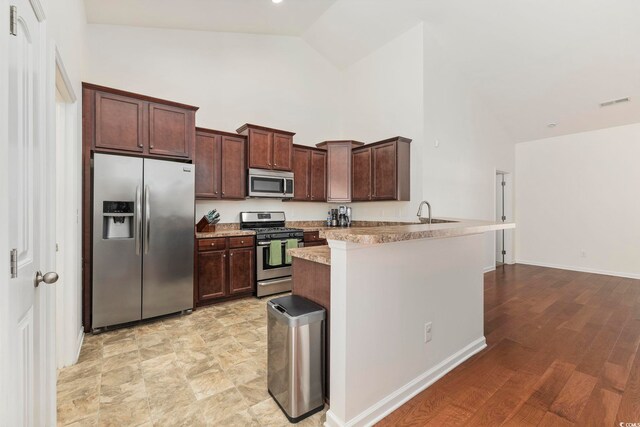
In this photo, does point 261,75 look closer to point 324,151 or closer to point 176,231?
point 324,151

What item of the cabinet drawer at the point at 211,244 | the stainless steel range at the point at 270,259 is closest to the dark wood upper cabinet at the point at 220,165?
the stainless steel range at the point at 270,259

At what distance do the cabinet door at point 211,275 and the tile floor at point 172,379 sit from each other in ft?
1.83

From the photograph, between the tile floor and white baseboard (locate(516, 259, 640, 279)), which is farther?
white baseboard (locate(516, 259, 640, 279))

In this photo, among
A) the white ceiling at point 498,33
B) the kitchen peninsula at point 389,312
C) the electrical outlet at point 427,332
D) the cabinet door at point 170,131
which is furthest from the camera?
the white ceiling at point 498,33

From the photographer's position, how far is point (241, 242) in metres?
3.84

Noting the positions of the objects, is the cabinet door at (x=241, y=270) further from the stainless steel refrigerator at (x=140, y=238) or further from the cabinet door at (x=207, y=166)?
the cabinet door at (x=207, y=166)

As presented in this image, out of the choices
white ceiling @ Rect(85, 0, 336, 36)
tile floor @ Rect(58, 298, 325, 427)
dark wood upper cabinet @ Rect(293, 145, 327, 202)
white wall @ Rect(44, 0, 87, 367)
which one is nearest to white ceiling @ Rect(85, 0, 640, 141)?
white ceiling @ Rect(85, 0, 336, 36)

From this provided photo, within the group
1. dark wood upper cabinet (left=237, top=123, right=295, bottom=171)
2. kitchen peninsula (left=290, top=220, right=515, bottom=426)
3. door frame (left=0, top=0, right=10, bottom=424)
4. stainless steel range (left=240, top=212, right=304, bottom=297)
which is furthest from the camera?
dark wood upper cabinet (left=237, top=123, right=295, bottom=171)

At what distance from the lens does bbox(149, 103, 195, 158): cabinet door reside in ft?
10.2

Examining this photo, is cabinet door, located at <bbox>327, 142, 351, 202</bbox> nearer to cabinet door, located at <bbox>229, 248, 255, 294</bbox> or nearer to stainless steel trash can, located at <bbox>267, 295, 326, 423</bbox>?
cabinet door, located at <bbox>229, 248, 255, 294</bbox>

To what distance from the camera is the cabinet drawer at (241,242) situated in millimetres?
3766

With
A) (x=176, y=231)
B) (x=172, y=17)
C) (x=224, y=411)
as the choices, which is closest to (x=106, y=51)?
(x=172, y=17)

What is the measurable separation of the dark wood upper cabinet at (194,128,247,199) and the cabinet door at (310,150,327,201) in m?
1.27

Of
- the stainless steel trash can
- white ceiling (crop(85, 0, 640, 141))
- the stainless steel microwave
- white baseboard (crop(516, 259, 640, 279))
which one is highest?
white ceiling (crop(85, 0, 640, 141))
